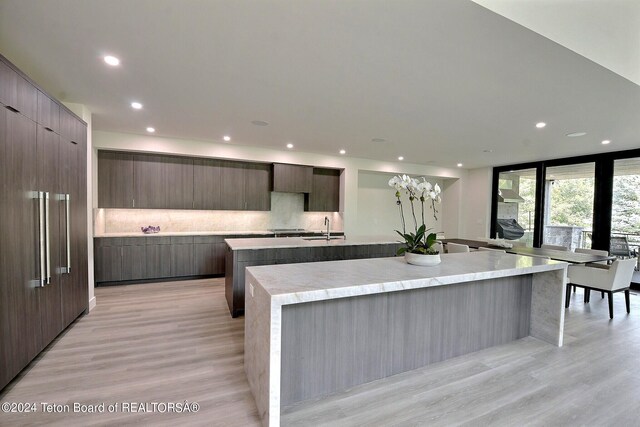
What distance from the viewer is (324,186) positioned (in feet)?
21.8

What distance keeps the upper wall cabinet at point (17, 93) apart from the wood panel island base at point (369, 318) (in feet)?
6.92

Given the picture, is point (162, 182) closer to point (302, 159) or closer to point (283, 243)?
point (302, 159)

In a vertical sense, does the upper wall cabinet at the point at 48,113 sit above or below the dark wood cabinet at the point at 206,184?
above

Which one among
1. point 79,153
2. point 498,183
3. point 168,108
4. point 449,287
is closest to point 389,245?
point 449,287

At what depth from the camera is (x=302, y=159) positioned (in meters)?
6.12

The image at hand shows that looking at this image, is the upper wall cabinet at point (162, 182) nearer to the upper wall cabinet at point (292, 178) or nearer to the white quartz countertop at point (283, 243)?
the upper wall cabinet at point (292, 178)

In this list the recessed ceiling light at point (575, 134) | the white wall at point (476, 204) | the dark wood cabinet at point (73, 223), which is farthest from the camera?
the white wall at point (476, 204)

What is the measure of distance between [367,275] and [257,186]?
4.43m

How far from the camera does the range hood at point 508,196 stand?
7055mm

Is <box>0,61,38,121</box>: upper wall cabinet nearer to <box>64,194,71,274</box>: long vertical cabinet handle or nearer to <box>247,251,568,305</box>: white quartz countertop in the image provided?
<box>64,194,71,274</box>: long vertical cabinet handle

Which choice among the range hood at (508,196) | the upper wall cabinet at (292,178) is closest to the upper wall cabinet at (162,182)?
the upper wall cabinet at (292,178)


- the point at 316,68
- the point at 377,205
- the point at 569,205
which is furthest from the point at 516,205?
the point at 316,68

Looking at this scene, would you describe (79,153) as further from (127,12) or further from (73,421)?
(73,421)

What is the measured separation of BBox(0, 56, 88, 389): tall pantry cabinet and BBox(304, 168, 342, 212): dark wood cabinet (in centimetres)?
417
